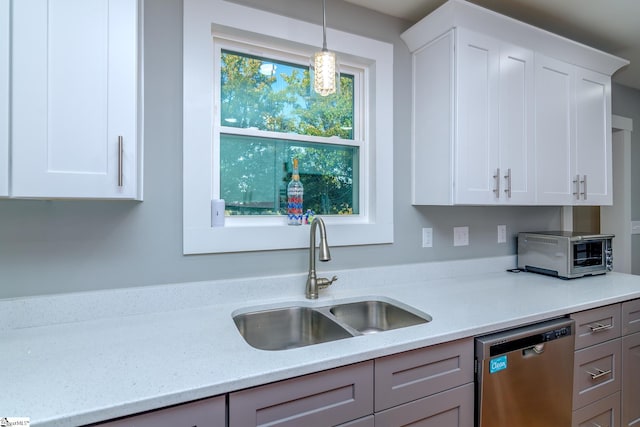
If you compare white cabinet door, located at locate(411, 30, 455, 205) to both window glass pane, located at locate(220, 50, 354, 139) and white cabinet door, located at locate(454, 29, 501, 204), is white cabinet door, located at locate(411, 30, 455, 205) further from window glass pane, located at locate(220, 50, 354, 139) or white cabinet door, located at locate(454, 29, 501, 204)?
window glass pane, located at locate(220, 50, 354, 139)

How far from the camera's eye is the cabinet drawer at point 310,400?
90 centimetres

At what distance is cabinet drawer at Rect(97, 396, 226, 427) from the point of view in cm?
79

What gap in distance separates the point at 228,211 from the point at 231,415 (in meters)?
0.93

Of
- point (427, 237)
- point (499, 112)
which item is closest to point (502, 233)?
point (427, 237)

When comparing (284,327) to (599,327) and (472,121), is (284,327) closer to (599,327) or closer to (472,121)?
(472,121)

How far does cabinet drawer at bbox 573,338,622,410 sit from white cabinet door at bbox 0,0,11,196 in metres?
2.25

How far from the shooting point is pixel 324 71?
4.56ft

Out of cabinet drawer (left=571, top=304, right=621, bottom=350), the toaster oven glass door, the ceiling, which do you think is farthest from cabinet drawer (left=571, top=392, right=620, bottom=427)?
the ceiling

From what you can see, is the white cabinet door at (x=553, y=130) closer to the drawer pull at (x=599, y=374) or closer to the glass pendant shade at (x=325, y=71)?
the drawer pull at (x=599, y=374)

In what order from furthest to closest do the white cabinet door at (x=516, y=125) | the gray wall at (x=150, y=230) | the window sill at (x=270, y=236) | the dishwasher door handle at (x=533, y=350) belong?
the white cabinet door at (x=516, y=125)
the window sill at (x=270, y=236)
the dishwasher door handle at (x=533, y=350)
the gray wall at (x=150, y=230)

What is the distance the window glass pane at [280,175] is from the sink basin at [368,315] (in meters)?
0.53

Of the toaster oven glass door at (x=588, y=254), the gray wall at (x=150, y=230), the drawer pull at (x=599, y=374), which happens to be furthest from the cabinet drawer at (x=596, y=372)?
the gray wall at (x=150, y=230)

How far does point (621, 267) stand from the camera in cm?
309

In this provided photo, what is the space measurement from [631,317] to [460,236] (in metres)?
0.91
